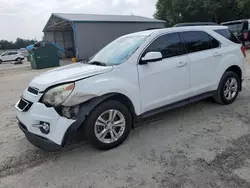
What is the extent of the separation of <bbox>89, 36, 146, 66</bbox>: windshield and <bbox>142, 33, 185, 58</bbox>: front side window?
0.23 m

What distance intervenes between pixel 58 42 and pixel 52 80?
28163mm

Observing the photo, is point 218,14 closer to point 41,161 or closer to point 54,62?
point 54,62

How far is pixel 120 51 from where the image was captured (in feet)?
12.3

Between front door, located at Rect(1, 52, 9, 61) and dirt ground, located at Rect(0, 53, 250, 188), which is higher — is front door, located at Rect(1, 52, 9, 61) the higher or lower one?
the higher one

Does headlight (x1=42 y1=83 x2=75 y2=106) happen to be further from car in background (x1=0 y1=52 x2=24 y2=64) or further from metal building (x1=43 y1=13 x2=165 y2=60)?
car in background (x1=0 y1=52 x2=24 y2=64)

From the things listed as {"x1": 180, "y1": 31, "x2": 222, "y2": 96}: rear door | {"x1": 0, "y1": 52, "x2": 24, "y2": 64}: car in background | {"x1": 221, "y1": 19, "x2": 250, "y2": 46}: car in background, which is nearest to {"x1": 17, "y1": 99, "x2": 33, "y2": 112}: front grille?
{"x1": 180, "y1": 31, "x2": 222, "y2": 96}: rear door

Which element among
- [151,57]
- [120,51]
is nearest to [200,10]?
[120,51]

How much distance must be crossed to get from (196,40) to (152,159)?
2456 mm

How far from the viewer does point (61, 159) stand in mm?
3074

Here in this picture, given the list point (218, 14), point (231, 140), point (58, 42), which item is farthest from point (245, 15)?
point (231, 140)

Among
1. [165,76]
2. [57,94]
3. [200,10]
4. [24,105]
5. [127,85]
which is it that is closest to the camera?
[57,94]

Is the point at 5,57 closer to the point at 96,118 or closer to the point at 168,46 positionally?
the point at 168,46

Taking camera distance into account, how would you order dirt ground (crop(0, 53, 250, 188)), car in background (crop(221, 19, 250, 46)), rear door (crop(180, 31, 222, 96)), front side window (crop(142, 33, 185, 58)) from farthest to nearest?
car in background (crop(221, 19, 250, 46)), rear door (crop(180, 31, 222, 96)), front side window (crop(142, 33, 185, 58)), dirt ground (crop(0, 53, 250, 188))

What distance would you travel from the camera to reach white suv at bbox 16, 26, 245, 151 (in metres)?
2.87
